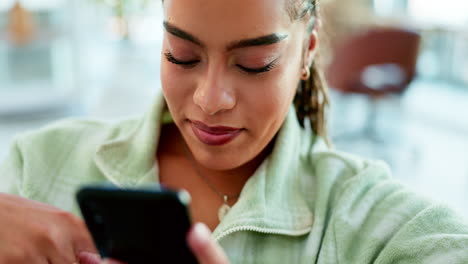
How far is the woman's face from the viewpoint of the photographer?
794 mm

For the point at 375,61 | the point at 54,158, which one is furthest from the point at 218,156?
the point at 375,61

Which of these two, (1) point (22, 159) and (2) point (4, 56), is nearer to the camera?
(1) point (22, 159)

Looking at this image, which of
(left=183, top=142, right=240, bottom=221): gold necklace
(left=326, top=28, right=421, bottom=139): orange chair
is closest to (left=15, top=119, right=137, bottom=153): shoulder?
(left=183, top=142, right=240, bottom=221): gold necklace

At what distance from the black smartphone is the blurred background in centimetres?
276

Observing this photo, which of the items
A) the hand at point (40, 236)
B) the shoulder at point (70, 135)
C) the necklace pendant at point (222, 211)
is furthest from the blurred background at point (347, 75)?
the hand at point (40, 236)

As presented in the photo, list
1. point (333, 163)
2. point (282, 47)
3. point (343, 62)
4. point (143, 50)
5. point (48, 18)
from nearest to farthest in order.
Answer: point (282, 47), point (333, 163), point (343, 62), point (48, 18), point (143, 50)

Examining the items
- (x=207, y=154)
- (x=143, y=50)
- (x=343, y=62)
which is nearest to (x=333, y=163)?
(x=207, y=154)

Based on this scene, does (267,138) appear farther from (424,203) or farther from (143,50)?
(143,50)

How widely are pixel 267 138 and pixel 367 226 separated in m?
0.22

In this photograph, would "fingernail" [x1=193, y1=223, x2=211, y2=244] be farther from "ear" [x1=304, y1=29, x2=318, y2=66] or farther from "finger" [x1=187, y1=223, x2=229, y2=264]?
"ear" [x1=304, y1=29, x2=318, y2=66]

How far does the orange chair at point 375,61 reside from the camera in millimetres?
4078

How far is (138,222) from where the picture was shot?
23.7 inches

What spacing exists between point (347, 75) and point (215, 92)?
350cm

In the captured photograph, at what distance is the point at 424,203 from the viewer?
34.4 inches
